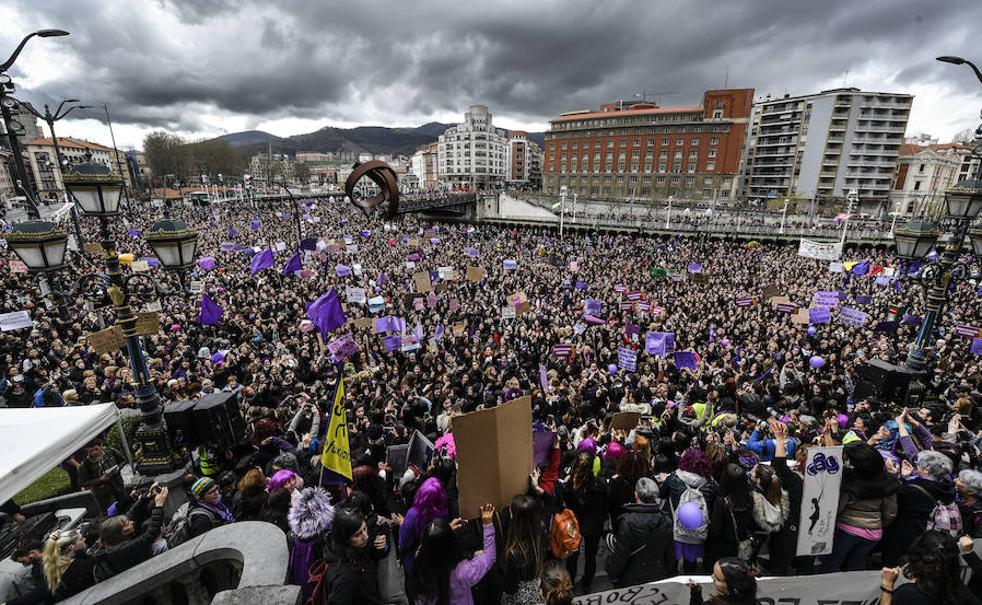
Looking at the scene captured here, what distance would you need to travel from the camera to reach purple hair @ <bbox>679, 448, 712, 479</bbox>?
3.67 metres

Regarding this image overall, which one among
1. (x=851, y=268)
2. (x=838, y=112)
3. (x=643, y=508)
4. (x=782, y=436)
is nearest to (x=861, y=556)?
(x=782, y=436)

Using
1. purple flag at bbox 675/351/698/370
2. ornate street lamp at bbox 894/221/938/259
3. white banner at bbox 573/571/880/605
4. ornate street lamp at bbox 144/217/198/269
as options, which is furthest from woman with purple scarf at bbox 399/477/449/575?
purple flag at bbox 675/351/698/370

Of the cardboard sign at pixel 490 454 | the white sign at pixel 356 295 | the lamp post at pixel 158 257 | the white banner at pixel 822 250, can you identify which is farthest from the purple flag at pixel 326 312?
the white banner at pixel 822 250

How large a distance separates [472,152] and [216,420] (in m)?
115

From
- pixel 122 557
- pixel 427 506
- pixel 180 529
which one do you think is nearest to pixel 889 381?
pixel 427 506

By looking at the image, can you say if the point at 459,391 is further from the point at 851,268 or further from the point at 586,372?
the point at 851,268

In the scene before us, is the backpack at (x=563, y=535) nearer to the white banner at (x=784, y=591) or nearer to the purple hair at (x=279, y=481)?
the white banner at (x=784, y=591)

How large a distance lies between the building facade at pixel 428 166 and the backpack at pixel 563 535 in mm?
127501

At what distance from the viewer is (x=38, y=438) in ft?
11.0

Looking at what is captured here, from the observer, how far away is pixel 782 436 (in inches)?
142

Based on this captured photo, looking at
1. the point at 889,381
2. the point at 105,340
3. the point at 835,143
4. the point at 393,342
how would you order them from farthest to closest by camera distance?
the point at 835,143 < the point at 393,342 < the point at 105,340 < the point at 889,381

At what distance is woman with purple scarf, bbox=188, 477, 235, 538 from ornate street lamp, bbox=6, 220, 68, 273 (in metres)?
3.48

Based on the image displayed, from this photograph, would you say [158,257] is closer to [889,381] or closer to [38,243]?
[38,243]

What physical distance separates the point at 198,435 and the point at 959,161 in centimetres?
10482
